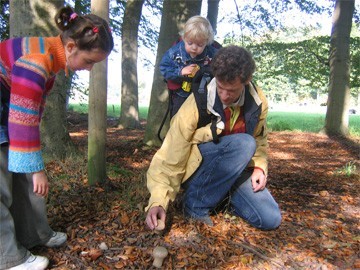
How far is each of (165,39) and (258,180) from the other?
3.57m

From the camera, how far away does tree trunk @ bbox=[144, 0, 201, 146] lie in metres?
5.33

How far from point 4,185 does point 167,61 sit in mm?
1992

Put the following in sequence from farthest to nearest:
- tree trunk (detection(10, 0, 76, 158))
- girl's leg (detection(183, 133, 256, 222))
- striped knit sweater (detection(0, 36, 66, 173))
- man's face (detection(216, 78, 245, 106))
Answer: tree trunk (detection(10, 0, 76, 158))
girl's leg (detection(183, 133, 256, 222))
man's face (detection(216, 78, 245, 106))
striped knit sweater (detection(0, 36, 66, 173))

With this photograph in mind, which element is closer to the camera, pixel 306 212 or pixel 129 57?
pixel 306 212

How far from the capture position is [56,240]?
2238 mm

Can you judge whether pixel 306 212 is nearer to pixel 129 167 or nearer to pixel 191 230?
pixel 191 230

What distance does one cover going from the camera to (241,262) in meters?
2.19

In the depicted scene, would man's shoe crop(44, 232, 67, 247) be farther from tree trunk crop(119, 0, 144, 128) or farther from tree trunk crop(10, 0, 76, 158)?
tree trunk crop(119, 0, 144, 128)

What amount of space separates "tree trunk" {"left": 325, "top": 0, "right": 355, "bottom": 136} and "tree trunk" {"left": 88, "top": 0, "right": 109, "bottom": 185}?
8434mm

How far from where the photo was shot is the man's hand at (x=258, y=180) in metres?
2.70

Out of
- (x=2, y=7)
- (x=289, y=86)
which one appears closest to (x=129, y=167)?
(x=2, y=7)

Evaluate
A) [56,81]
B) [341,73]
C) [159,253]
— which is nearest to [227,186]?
[159,253]

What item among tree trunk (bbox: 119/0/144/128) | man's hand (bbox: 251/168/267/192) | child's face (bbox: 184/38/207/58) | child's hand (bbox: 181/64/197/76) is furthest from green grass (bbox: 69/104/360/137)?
man's hand (bbox: 251/168/267/192)

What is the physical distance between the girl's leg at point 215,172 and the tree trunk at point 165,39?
2784 mm
